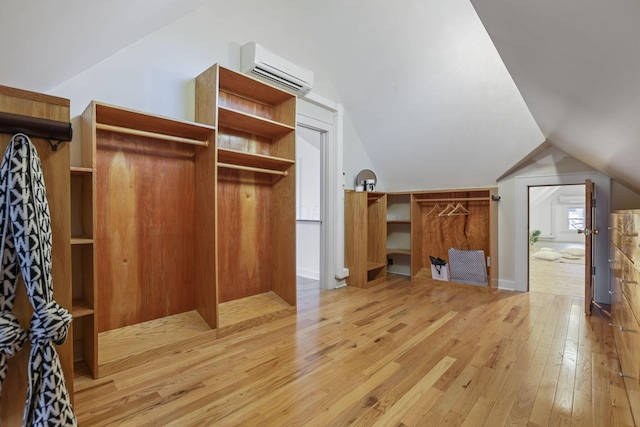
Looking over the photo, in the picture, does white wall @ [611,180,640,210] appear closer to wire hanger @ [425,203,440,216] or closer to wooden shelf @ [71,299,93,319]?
wire hanger @ [425,203,440,216]

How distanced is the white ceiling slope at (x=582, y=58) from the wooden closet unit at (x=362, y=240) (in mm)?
2149

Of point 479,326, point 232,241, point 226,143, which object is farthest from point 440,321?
point 226,143

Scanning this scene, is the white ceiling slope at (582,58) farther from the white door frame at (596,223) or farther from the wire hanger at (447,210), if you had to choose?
the wire hanger at (447,210)

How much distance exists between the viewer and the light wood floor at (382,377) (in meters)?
1.38

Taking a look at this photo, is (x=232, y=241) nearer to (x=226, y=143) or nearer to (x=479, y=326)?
(x=226, y=143)

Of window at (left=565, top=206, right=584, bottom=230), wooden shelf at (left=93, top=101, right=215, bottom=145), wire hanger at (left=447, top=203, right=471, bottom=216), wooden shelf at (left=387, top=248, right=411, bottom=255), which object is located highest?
wooden shelf at (left=93, top=101, right=215, bottom=145)

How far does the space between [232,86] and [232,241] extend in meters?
1.34

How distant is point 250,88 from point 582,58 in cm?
222

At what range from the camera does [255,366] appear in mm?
1818

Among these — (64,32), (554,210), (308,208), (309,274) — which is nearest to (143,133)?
(64,32)

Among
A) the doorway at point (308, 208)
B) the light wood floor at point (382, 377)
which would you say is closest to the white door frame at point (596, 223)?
the light wood floor at point (382, 377)

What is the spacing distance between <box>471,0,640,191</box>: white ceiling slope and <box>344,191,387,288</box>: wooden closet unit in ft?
7.05

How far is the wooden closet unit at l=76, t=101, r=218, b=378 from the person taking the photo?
1.77 m

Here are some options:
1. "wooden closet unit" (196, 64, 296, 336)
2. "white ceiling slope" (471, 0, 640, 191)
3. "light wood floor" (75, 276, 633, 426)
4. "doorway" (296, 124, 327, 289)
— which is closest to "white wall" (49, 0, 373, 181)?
"wooden closet unit" (196, 64, 296, 336)
